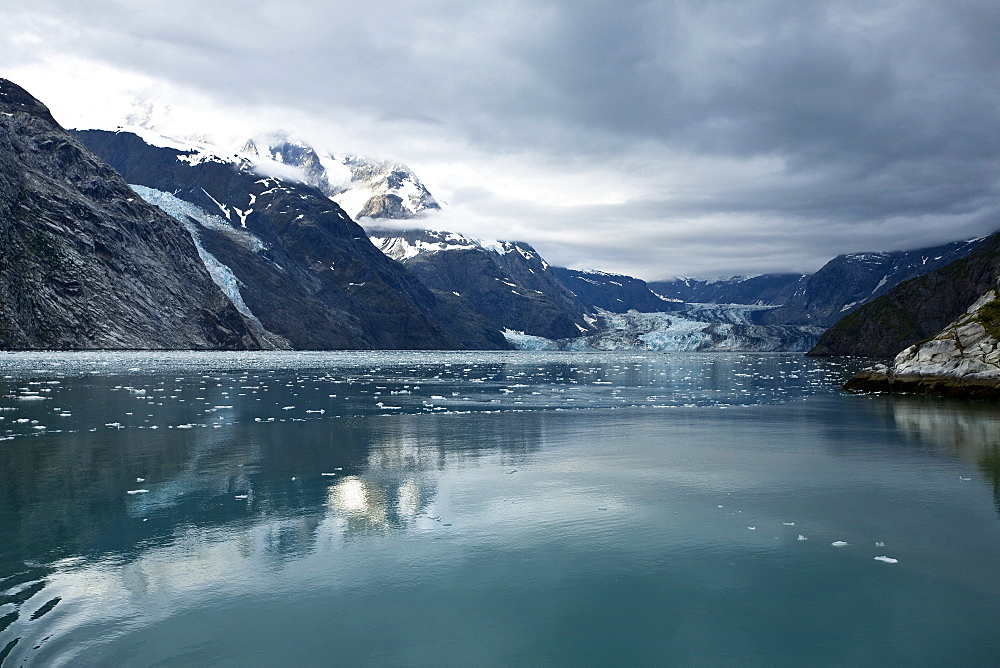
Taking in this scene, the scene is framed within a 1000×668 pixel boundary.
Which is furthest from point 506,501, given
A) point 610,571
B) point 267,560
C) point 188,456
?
point 188,456

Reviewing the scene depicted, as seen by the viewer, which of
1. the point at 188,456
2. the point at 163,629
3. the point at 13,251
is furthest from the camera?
the point at 13,251

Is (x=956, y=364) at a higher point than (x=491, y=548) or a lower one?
higher

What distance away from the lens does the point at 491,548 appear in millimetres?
17844

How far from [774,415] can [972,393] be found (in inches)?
998

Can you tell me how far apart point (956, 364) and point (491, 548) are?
68761mm

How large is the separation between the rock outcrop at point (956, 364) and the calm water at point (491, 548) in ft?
103

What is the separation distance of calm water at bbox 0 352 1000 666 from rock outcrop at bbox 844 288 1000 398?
31.5m

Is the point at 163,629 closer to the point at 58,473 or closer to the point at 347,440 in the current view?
the point at 58,473

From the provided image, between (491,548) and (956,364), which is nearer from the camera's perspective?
(491,548)

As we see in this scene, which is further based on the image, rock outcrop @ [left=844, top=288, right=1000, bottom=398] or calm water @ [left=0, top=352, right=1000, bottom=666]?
rock outcrop @ [left=844, top=288, right=1000, bottom=398]

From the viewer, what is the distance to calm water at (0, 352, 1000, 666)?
41.5 ft

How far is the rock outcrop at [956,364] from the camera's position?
65.2 meters

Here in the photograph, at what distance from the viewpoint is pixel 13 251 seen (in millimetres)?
180875

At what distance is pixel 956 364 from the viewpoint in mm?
70000
